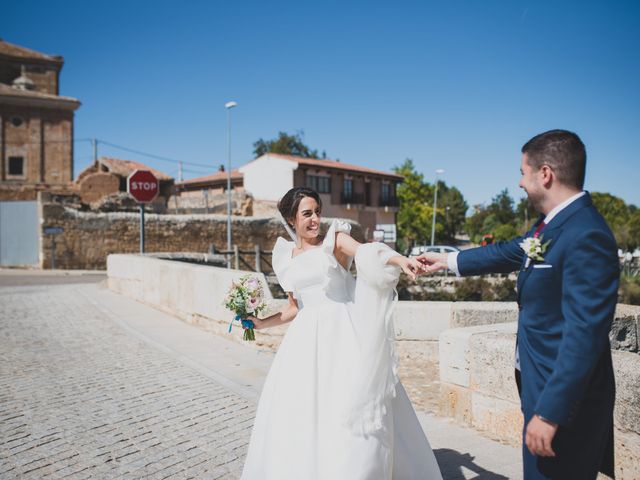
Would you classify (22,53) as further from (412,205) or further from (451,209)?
(451,209)

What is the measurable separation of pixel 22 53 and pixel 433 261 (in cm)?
5035

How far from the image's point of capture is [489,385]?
12.9 ft

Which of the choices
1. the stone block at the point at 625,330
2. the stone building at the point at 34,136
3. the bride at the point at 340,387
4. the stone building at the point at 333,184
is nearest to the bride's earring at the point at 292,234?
the bride at the point at 340,387

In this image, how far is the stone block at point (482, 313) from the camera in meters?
5.48

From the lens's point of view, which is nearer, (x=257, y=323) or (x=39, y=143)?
(x=257, y=323)

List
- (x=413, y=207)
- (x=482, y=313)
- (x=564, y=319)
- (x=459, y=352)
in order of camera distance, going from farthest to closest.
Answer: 1. (x=413, y=207)
2. (x=482, y=313)
3. (x=459, y=352)
4. (x=564, y=319)

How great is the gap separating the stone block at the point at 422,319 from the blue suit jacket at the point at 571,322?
12.8 ft

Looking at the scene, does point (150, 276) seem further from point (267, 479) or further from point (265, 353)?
point (267, 479)

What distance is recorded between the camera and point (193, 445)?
4012 mm

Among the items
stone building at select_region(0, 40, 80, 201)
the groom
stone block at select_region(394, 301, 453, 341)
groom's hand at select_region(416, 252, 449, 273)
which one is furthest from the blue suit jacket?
stone building at select_region(0, 40, 80, 201)

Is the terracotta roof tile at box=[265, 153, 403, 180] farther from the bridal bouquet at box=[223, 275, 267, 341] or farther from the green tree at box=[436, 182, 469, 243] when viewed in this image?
the bridal bouquet at box=[223, 275, 267, 341]

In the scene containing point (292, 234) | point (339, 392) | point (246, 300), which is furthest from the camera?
point (246, 300)

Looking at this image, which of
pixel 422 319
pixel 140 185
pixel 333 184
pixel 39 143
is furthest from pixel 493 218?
pixel 422 319

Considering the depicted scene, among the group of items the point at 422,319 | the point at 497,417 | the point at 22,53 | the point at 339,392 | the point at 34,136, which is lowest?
the point at 497,417
